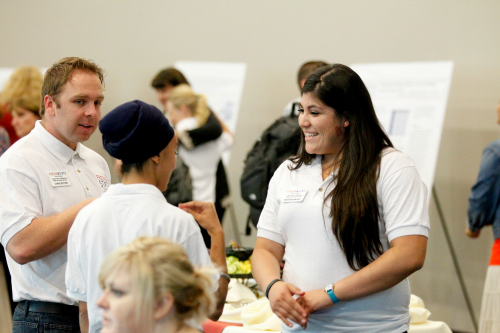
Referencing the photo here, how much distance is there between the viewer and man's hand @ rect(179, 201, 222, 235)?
174cm

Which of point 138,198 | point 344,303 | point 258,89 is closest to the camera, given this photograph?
point 138,198

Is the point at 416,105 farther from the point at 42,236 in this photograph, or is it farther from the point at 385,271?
the point at 42,236

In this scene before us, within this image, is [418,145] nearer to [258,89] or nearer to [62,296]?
[258,89]

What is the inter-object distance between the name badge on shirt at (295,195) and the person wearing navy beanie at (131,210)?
46 centimetres

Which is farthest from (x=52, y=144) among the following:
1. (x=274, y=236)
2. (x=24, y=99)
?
(x=24, y=99)

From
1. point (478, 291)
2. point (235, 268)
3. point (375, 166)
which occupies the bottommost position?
point (478, 291)

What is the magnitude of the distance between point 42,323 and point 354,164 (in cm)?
112

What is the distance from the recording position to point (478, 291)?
15.1 ft

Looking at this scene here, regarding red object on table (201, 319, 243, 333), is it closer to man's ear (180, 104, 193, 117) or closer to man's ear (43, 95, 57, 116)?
man's ear (43, 95, 57, 116)

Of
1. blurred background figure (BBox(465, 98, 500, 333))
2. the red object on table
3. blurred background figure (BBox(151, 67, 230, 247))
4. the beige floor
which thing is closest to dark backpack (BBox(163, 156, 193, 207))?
blurred background figure (BBox(151, 67, 230, 247))

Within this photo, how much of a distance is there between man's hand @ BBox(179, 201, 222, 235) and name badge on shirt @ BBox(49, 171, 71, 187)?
1.42 ft

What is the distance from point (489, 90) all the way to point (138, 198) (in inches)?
149

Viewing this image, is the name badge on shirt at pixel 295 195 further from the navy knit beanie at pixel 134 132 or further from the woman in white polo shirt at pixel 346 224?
the navy knit beanie at pixel 134 132

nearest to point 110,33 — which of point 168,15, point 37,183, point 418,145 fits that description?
point 168,15
